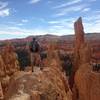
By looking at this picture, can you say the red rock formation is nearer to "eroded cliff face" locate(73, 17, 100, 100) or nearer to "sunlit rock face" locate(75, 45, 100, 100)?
"eroded cliff face" locate(73, 17, 100, 100)

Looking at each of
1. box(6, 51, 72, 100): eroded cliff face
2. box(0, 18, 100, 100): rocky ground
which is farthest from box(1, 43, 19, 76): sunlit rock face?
box(6, 51, 72, 100): eroded cliff face

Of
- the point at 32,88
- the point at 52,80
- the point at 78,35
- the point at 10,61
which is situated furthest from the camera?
the point at 78,35

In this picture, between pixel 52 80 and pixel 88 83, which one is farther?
pixel 88 83

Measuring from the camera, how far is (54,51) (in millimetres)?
38062

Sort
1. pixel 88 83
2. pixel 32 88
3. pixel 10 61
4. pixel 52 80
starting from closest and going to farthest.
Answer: pixel 32 88 → pixel 52 80 → pixel 88 83 → pixel 10 61

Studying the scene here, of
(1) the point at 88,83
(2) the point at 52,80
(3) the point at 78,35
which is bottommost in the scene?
(1) the point at 88,83

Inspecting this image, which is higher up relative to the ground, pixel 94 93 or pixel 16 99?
pixel 16 99

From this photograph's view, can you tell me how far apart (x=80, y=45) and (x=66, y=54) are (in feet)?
96.5

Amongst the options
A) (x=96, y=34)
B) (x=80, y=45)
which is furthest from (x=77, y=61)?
(x=96, y=34)

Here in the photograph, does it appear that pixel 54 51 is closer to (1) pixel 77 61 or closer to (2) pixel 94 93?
(1) pixel 77 61

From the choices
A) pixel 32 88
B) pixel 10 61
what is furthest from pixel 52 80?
pixel 10 61

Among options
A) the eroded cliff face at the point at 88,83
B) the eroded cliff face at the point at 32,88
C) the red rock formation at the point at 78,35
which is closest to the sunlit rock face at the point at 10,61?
the red rock formation at the point at 78,35

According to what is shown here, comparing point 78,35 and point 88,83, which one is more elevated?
point 78,35

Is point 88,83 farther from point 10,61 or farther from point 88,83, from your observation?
point 10,61
